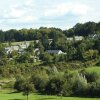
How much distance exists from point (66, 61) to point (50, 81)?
40.7 metres

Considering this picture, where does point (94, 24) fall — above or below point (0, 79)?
above

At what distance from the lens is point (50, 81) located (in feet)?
243

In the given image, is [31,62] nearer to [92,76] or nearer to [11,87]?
[11,87]

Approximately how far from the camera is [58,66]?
10762 centimetres

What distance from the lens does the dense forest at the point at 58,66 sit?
69750 mm

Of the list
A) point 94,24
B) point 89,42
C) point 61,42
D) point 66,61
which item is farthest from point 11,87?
point 94,24

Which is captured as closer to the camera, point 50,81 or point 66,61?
Answer: point 50,81

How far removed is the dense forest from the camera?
6975 centimetres

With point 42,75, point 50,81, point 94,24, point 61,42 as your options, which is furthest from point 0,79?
point 94,24

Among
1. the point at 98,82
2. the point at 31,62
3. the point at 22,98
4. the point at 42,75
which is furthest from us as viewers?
the point at 31,62

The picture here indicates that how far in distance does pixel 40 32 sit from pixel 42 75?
383 ft

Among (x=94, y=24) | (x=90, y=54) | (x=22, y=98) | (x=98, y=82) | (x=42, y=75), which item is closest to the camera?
(x=22, y=98)

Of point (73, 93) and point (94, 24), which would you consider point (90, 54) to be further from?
point (94, 24)

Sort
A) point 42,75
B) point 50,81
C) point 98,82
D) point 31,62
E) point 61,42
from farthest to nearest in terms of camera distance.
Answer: point 61,42 → point 31,62 → point 42,75 → point 50,81 → point 98,82
